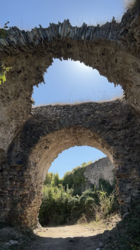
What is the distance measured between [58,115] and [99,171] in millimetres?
7218

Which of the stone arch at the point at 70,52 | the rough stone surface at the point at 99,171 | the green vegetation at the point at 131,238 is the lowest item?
the green vegetation at the point at 131,238

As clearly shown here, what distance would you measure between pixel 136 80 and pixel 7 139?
13.0 feet

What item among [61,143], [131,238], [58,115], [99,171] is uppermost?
[58,115]

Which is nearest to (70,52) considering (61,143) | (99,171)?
(61,143)

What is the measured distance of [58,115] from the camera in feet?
20.9

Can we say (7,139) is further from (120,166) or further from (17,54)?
(120,166)

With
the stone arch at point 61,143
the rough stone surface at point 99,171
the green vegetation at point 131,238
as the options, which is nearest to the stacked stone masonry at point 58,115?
the stone arch at point 61,143

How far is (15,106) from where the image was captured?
214 inches

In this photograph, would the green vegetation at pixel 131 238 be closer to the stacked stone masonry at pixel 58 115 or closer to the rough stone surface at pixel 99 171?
the stacked stone masonry at pixel 58 115

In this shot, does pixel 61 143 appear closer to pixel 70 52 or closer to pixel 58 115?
pixel 58 115

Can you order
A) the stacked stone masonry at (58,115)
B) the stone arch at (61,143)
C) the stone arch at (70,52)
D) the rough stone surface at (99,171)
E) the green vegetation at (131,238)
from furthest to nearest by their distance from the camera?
the rough stone surface at (99,171), the stone arch at (61,143), the stacked stone masonry at (58,115), the stone arch at (70,52), the green vegetation at (131,238)

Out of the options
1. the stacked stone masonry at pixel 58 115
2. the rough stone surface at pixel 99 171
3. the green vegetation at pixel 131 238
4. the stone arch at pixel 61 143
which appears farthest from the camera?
the rough stone surface at pixel 99 171

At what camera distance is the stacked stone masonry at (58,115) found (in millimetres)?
3908

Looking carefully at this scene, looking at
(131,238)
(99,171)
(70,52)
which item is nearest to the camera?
(131,238)
